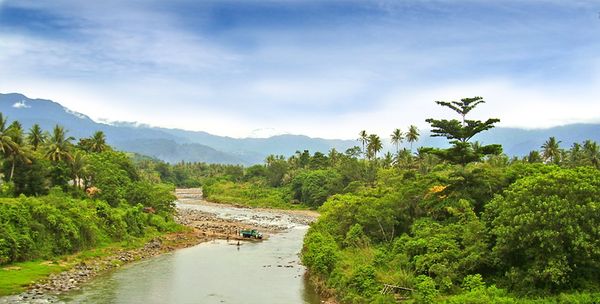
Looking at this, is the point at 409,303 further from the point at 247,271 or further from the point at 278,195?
the point at 278,195

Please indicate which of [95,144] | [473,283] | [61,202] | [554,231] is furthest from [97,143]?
[554,231]

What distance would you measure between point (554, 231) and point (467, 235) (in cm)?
646

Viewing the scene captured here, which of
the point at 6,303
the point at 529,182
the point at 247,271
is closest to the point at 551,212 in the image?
the point at 529,182

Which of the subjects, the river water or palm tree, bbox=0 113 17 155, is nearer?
the river water

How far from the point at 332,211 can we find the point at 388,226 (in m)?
8.11

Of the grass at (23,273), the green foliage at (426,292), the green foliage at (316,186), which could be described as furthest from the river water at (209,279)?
the green foliage at (316,186)

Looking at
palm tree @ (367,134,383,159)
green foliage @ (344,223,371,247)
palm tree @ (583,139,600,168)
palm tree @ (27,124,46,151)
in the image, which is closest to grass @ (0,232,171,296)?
green foliage @ (344,223,371,247)

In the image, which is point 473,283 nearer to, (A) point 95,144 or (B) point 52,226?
(B) point 52,226

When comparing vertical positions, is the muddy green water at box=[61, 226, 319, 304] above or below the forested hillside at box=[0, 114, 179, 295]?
below

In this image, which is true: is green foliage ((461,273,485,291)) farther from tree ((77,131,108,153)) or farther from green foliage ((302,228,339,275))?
tree ((77,131,108,153))

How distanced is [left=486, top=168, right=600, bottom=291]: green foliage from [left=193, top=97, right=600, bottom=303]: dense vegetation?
52 mm

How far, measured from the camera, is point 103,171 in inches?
2771

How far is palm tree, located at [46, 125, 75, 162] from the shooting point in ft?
209

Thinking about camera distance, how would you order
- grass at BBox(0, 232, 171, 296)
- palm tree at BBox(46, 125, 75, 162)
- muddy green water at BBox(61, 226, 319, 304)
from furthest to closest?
palm tree at BBox(46, 125, 75, 162) → muddy green water at BBox(61, 226, 319, 304) → grass at BBox(0, 232, 171, 296)
